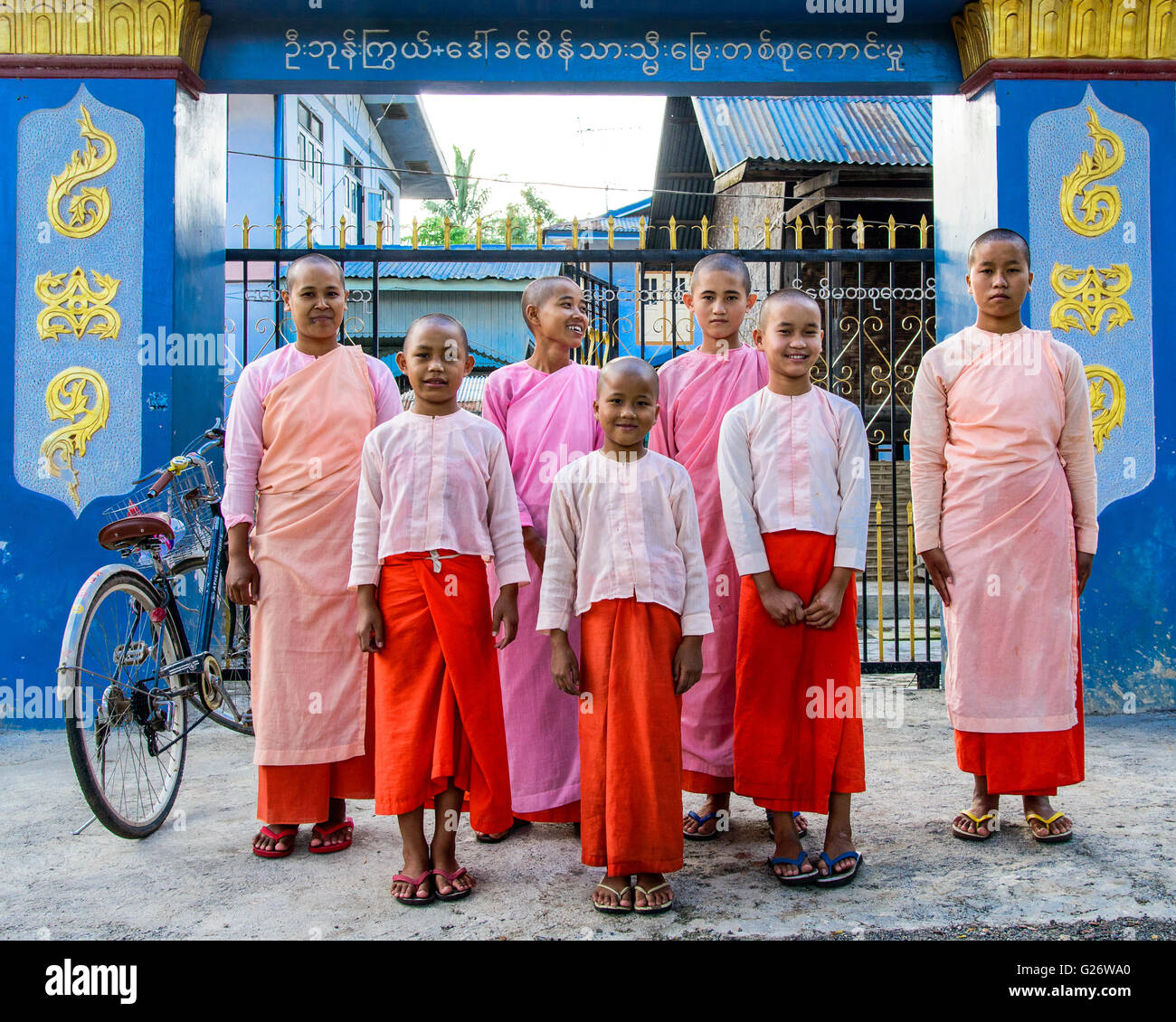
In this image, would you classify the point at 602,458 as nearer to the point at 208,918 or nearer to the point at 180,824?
the point at 208,918

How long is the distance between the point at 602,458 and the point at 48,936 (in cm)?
193

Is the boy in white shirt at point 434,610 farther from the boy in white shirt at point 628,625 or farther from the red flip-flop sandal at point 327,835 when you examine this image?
the red flip-flop sandal at point 327,835

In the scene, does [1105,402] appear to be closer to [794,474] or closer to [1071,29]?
[1071,29]

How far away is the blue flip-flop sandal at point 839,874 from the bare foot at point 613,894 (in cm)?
58

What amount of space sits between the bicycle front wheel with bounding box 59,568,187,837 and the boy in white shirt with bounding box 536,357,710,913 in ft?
4.90

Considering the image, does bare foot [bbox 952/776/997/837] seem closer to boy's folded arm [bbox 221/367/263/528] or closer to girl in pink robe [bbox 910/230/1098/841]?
girl in pink robe [bbox 910/230/1098/841]

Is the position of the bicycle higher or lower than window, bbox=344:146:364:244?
lower

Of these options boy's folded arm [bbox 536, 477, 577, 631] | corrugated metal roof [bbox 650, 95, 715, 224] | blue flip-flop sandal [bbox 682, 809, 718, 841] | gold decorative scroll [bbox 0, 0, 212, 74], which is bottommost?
blue flip-flop sandal [bbox 682, 809, 718, 841]

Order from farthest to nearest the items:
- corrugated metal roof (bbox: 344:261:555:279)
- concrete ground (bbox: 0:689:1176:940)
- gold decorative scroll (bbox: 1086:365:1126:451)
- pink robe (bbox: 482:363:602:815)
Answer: corrugated metal roof (bbox: 344:261:555:279)
gold decorative scroll (bbox: 1086:365:1126:451)
pink robe (bbox: 482:363:602:815)
concrete ground (bbox: 0:689:1176:940)

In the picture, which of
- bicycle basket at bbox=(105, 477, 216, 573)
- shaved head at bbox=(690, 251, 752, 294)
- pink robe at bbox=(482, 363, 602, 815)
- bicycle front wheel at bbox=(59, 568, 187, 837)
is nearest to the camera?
bicycle front wheel at bbox=(59, 568, 187, 837)

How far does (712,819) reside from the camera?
3.38 m

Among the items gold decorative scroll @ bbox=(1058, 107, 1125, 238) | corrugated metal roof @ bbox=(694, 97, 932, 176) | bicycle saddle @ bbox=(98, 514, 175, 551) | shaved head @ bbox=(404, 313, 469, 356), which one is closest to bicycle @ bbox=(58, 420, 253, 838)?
bicycle saddle @ bbox=(98, 514, 175, 551)

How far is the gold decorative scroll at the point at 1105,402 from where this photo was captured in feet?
16.1

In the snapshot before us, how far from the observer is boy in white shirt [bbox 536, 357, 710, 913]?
106 inches
